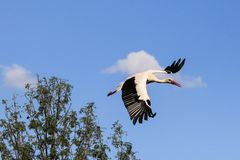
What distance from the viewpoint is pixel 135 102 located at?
16734 millimetres

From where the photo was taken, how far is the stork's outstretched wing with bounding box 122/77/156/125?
637 inches

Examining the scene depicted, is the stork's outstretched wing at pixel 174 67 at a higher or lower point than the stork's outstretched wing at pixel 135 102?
higher

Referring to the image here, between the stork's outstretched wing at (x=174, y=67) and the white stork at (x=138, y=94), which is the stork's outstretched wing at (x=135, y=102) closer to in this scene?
the white stork at (x=138, y=94)

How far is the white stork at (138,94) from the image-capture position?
53.3ft

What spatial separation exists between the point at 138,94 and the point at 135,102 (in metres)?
0.21

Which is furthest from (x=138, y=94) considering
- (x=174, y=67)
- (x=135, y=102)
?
(x=174, y=67)

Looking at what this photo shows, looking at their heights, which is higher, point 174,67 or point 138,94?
point 174,67

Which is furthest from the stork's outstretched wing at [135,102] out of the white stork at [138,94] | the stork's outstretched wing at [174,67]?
the stork's outstretched wing at [174,67]

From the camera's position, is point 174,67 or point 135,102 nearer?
point 135,102

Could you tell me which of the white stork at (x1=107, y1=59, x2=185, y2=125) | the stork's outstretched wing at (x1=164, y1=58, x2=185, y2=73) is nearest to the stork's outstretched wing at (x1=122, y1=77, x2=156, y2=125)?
the white stork at (x1=107, y1=59, x2=185, y2=125)

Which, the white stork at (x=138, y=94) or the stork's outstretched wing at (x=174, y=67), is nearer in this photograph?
the white stork at (x=138, y=94)

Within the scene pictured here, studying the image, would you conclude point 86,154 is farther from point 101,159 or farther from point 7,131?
point 7,131

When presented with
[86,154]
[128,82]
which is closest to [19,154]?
[86,154]

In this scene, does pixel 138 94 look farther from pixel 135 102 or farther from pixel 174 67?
pixel 174 67
